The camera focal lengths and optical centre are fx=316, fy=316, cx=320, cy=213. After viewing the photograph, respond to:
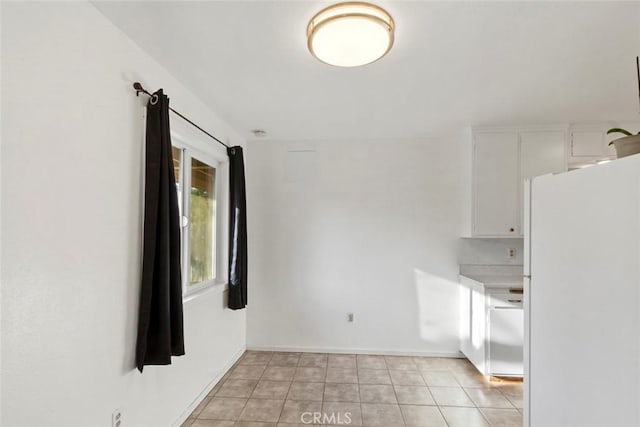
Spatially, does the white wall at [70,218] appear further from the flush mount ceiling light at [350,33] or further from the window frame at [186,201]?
the flush mount ceiling light at [350,33]

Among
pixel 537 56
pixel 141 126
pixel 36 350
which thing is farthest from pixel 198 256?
pixel 537 56

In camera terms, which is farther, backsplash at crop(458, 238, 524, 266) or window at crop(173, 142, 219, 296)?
backsplash at crop(458, 238, 524, 266)

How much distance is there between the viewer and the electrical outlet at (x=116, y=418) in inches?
61.2

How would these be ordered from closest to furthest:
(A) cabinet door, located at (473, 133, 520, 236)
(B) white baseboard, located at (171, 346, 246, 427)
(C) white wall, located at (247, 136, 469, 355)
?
(B) white baseboard, located at (171, 346, 246, 427) → (A) cabinet door, located at (473, 133, 520, 236) → (C) white wall, located at (247, 136, 469, 355)

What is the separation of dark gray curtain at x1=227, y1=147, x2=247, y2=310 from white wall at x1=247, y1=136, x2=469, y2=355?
522 millimetres

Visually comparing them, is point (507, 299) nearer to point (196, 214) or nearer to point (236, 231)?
point (236, 231)

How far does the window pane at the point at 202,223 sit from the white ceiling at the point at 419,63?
1.99 ft

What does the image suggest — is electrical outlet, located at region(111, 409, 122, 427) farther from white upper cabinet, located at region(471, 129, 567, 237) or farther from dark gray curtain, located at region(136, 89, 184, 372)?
white upper cabinet, located at region(471, 129, 567, 237)

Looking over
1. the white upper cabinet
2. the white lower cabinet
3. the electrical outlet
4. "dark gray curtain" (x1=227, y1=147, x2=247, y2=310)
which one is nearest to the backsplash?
the white upper cabinet

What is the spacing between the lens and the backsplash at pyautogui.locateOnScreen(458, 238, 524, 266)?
3348 mm

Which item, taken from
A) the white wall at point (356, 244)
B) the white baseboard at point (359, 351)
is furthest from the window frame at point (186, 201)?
the white baseboard at point (359, 351)

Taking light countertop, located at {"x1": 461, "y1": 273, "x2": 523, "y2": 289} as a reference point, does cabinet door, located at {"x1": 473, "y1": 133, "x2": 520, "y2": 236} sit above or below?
above

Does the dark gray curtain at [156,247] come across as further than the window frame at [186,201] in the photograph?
No

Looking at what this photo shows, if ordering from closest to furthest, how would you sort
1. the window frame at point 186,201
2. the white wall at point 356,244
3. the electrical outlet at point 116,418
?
1. the electrical outlet at point 116,418
2. the window frame at point 186,201
3. the white wall at point 356,244
